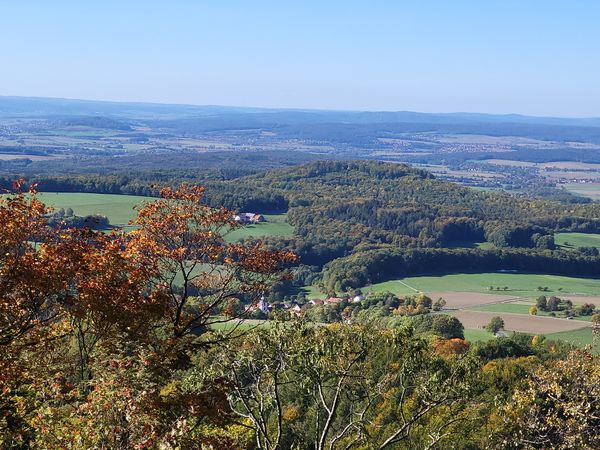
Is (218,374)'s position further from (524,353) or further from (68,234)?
(524,353)

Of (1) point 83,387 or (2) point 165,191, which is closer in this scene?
(1) point 83,387

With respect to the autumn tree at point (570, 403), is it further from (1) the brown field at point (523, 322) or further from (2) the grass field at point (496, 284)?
(2) the grass field at point (496, 284)

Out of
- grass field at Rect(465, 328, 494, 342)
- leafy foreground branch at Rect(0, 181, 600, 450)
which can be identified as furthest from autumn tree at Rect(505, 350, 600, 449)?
grass field at Rect(465, 328, 494, 342)

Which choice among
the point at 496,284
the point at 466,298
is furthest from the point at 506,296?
the point at 496,284

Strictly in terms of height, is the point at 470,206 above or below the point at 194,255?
below

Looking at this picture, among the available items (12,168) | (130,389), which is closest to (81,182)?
(12,168)

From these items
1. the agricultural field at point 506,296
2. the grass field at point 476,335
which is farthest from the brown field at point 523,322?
the grass field at point 476,335

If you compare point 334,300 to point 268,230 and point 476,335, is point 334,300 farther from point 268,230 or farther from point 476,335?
point 268,230
